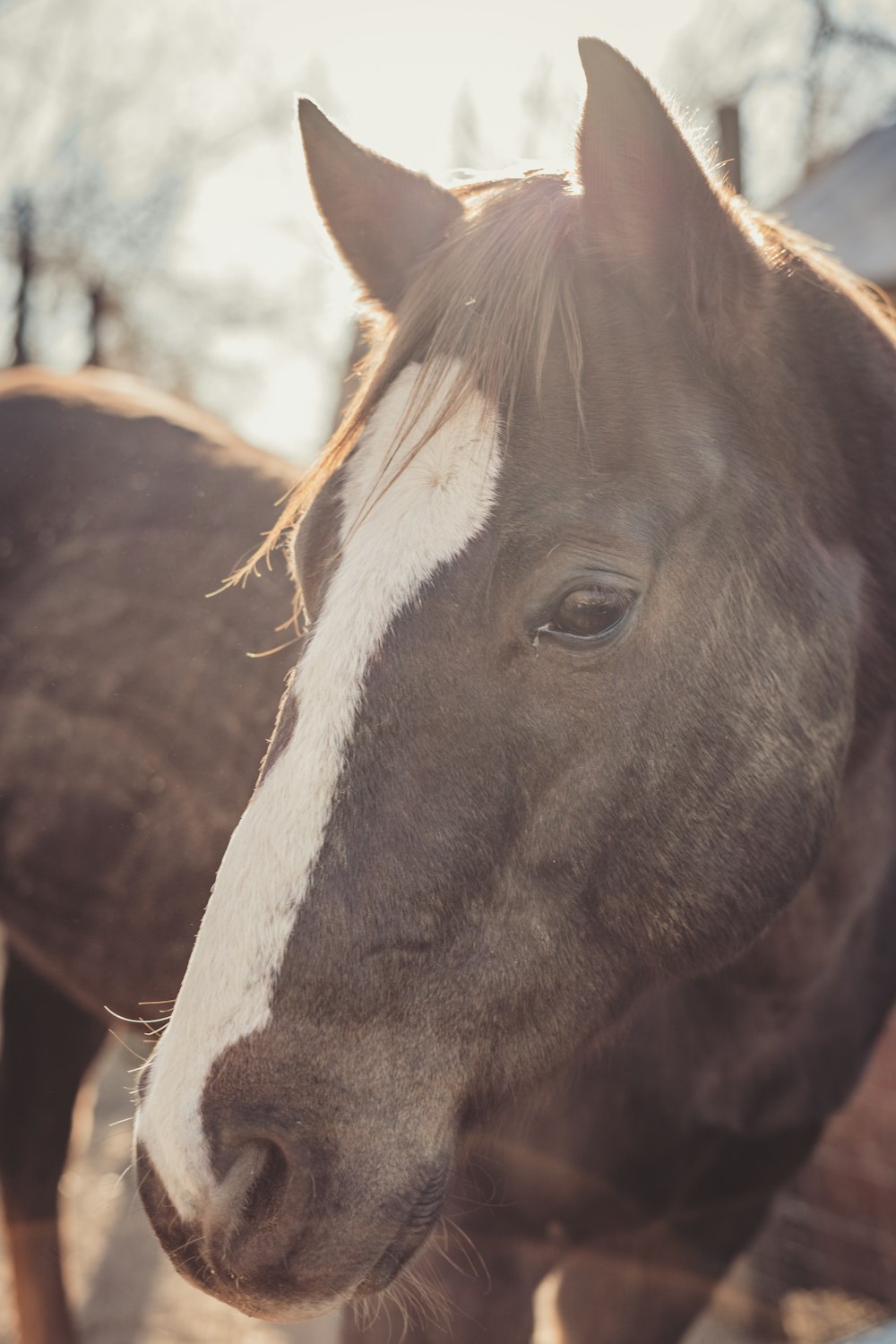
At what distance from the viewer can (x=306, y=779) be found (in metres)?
1.08

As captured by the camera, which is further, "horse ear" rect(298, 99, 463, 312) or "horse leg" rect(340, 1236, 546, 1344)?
Result: "horse leg" rect(340, 1236, 546, 1344)

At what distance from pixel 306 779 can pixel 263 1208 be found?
1.52 ft

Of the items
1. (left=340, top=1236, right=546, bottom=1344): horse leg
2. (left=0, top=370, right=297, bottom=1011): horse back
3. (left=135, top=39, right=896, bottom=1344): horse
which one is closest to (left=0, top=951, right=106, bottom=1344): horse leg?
(left=0, top=370, right=297, bottom=1011): horse back

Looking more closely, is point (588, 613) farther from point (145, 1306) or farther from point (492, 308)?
point (145, 1306)

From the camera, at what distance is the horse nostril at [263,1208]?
40.4 inches

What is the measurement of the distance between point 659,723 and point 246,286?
9.30 meters

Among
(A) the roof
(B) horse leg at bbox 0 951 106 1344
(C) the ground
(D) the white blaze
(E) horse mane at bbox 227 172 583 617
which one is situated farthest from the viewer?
(A) the roof

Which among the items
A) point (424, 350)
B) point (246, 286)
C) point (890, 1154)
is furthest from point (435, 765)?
point (246, 286)

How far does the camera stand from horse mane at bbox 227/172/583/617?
4.09 ft

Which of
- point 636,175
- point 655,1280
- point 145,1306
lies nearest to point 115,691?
point 636,175

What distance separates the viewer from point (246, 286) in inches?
370

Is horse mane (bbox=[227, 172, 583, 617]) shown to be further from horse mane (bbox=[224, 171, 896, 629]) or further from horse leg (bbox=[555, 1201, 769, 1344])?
horse leg (bbox=[555, 1201, 769, 1344])

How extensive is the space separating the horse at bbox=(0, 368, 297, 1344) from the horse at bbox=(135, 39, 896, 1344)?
2.60 feet

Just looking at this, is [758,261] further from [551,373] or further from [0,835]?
[0,835]
